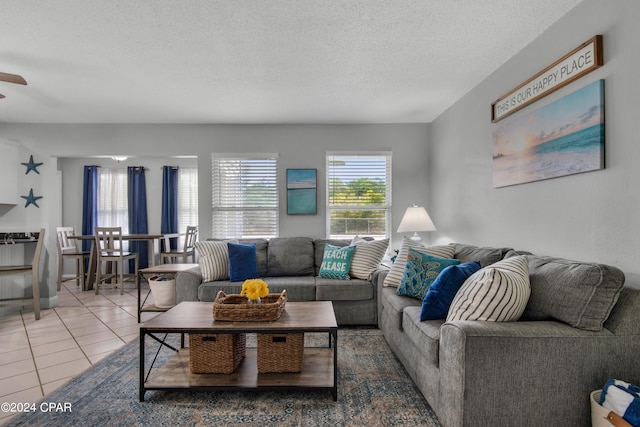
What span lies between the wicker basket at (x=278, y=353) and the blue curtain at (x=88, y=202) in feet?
19.0

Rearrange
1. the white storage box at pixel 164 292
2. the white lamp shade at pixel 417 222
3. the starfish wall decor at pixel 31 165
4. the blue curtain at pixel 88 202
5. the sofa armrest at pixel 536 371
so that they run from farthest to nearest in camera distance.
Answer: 1. the blue curtain at pixel 88 202
2. the starfish wall decor at pixel 31 165
3. the white lamp shade at pixel 417 222
4. the white storage box at pixel 164 292
5. the sofa armrest at pixel 536 371

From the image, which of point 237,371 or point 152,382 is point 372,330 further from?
point 152,382

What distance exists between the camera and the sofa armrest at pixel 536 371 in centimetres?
159

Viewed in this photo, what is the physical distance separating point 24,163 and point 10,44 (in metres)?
2.50

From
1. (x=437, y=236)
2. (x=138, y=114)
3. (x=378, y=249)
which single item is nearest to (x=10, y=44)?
(x=138, y=114)

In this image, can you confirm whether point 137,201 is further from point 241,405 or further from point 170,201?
point 241,405

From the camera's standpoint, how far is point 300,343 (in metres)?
2.29

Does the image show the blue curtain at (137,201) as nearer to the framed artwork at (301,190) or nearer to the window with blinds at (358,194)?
the framed artwork at (301,190)

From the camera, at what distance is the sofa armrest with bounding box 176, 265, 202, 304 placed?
3.58 meters

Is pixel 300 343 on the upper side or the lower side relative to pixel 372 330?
upper

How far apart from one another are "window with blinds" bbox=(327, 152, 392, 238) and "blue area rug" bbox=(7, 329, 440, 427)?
2509 mm

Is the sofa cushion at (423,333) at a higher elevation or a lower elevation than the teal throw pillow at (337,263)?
lower

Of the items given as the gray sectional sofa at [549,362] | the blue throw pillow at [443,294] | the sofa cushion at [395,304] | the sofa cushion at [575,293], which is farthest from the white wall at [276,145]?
the gray sectional sofa at [549,362]

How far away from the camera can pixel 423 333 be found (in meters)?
2.00
